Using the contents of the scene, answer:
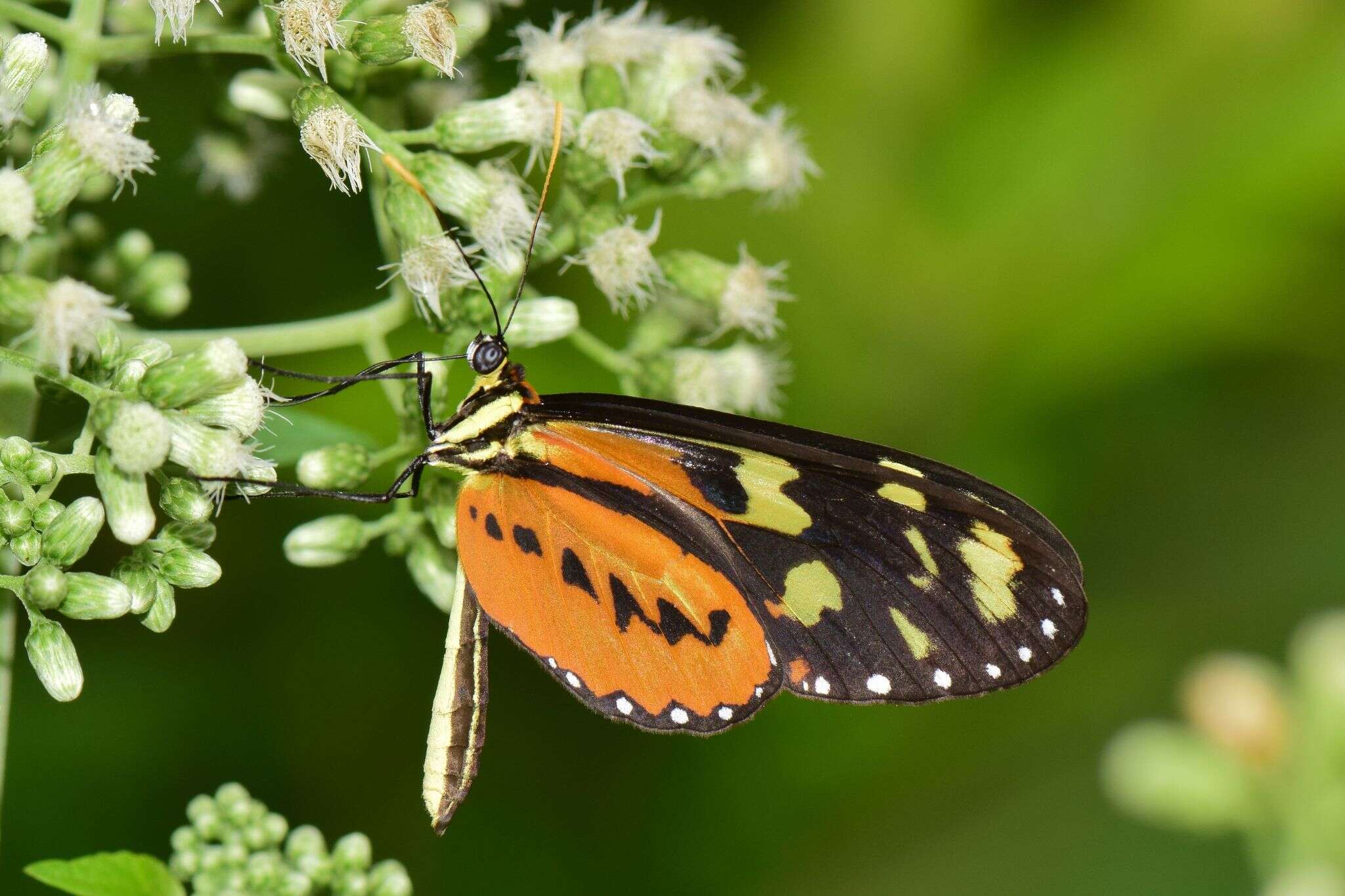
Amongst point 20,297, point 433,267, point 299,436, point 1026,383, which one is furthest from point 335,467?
point 1026,383

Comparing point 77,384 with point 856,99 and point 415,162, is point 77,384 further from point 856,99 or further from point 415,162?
point 856,99

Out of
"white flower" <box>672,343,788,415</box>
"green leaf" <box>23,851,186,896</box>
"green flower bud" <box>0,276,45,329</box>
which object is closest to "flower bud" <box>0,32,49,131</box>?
"green flower bud" <box>0,276,45,329</box>

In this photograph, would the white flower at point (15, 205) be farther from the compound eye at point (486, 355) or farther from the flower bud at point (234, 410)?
the compound eye at point (486, 355)

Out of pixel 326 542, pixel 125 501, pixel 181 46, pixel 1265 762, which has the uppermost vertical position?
pixel 1265 762

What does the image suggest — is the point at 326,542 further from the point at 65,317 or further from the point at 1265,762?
the point at 1265,762

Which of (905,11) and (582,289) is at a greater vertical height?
(905,11)

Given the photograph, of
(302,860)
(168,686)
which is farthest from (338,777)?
(302,860)

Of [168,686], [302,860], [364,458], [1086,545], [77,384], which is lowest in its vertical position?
[168,686]

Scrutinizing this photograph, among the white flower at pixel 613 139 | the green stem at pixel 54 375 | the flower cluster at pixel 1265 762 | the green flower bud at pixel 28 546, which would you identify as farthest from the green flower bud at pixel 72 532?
the flower cluster at pixel 1265 762

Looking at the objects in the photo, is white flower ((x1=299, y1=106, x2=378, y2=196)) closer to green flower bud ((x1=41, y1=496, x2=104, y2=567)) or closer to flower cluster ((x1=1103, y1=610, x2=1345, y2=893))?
green flower bud ((x1=41, y1=496, x2=104, y2=567))
